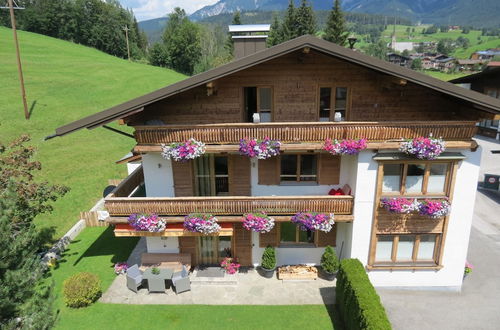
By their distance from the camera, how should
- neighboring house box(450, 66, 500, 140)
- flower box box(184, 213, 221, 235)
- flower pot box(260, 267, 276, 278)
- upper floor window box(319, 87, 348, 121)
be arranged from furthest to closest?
neighboring house box(450, 66, 500, 140)
flower pot box(260, 267, 276, 278)
upper floor window box(319, 87, 348, 121)
flower box box(184, 213, 221, 235)

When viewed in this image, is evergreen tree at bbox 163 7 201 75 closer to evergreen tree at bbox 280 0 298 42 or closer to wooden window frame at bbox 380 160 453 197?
evergreen tree at bbox 280 0 298 42

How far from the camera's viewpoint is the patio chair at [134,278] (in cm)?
1459

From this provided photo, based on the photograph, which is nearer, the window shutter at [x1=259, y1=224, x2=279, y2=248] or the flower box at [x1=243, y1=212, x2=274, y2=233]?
the flower box at [x1=243, y1=212, x2=274, y2=233]

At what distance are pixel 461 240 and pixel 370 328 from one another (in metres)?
6.89

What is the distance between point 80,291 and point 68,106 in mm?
35829

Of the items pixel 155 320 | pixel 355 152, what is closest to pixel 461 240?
pixel 355 152

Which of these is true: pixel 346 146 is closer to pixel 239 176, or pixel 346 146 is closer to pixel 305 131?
pixel 305 131

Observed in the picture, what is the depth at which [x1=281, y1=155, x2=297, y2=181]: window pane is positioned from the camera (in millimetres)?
15117

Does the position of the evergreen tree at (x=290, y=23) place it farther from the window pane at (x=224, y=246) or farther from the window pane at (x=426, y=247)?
the window pane at (x=426, y=247)

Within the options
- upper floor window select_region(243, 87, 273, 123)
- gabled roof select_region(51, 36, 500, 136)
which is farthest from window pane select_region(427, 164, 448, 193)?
upper floor window select_region(243, 87, 273, 123)

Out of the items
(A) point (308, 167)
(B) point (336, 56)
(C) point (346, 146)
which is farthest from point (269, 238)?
(B) point (336, 56)

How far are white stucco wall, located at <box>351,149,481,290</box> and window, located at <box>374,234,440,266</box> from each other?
442 millimetres

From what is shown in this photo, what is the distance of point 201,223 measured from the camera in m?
13.8

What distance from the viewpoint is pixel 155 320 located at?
43.2 feet
